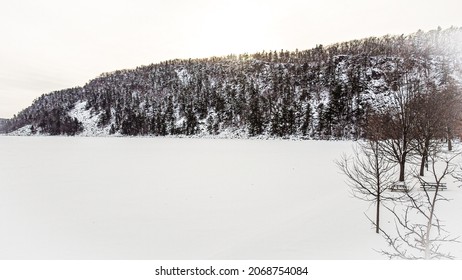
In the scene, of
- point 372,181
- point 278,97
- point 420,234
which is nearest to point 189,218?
A: point 420,234

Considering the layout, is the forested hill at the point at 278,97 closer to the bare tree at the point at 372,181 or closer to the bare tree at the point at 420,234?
the bare tree at the point at 372,181

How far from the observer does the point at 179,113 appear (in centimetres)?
16900

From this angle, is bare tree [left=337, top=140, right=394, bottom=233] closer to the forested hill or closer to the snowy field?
the snowy field

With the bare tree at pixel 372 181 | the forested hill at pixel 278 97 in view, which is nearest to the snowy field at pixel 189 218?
the bare tree at pixel 372 181

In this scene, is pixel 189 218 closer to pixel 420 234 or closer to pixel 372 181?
pixel 420 234

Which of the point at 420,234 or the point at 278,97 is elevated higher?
the point at 278,97

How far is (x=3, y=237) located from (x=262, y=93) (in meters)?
158

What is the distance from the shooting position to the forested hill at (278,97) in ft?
430

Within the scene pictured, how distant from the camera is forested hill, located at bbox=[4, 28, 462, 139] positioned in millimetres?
131000

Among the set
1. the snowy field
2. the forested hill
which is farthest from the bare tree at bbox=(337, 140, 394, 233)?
the forested hill

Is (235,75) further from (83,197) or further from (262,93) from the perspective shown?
(83,197)

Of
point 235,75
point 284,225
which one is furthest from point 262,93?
point 284,225

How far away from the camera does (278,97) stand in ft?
515
